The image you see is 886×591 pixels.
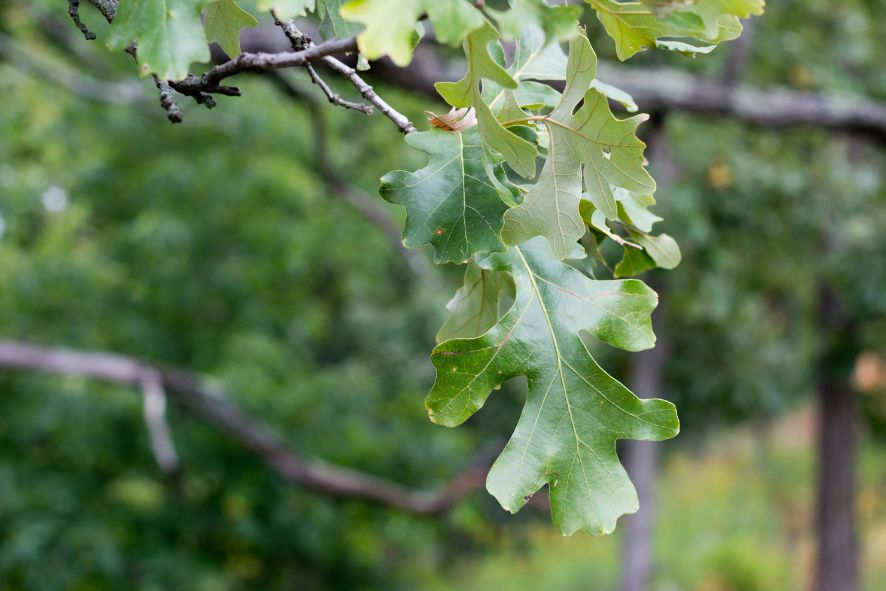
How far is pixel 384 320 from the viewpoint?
11.1 meters

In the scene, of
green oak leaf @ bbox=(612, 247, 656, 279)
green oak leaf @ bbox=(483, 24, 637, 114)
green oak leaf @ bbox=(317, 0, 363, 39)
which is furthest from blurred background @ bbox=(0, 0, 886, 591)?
green oak leaf @ bbox=(317, 0, 363, 39)

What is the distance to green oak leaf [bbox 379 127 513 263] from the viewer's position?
35.5 inches

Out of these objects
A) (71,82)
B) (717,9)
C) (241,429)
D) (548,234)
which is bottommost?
(241,429)

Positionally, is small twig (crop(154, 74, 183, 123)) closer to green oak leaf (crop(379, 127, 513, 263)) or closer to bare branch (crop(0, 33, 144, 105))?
green oak leaf (crop(379, 127, 513, 263))

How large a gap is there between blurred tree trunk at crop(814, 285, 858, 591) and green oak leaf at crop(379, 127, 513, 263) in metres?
8.97

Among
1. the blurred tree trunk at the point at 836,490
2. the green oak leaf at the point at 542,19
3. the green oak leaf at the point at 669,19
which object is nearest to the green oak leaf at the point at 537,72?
the green oak leaf at the point at 669,19

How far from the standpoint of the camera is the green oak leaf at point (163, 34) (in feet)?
2.54

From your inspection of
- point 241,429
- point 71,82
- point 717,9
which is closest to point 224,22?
point 717,9

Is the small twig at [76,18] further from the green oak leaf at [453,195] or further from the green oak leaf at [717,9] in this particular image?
the green oak leaf at [717,9]

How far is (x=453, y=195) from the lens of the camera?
0.92 meters

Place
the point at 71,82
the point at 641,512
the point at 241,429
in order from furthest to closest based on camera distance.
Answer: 1. the point at 641,512
2. the point at 71,82
3. the point at 241,429

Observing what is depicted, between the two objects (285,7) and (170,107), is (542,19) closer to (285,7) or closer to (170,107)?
(285,7)

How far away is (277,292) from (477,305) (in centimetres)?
697

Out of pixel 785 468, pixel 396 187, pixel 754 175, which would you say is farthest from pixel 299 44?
pixel 785 468
